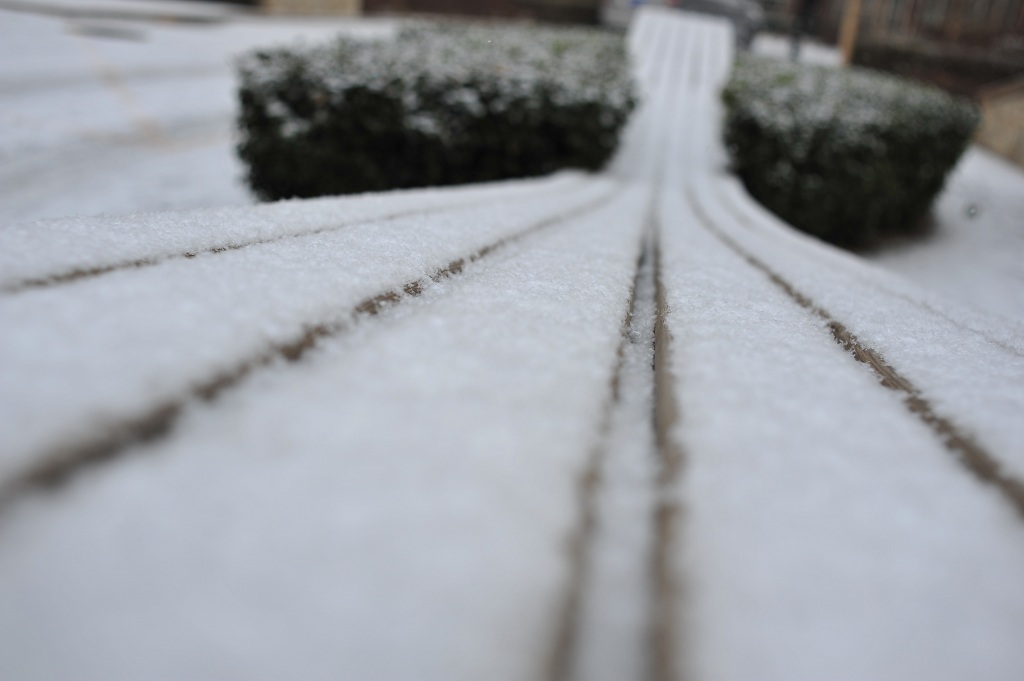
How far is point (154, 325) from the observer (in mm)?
612

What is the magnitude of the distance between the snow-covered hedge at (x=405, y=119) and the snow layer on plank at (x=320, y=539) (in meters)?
2.96

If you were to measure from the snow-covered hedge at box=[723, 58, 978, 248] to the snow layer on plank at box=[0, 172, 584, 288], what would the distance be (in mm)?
3268

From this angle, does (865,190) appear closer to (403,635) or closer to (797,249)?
(797,249)

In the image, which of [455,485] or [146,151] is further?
[146,151]

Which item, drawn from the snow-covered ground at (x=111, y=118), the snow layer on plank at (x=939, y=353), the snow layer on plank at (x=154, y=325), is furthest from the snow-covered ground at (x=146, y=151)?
the snow layer on plank at (x=154, y=325)

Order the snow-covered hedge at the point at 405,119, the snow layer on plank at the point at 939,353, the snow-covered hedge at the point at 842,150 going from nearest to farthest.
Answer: the snow layer on plank at the point at 939,353, the snow-covered hedge at the point at 405,119, the snow-covered hedge at the point at 842,150

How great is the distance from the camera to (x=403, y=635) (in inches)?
15.1

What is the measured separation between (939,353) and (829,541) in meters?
0.61

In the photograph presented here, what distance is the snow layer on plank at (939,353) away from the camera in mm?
690

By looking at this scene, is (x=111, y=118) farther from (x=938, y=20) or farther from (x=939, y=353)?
(x=938, y=20)

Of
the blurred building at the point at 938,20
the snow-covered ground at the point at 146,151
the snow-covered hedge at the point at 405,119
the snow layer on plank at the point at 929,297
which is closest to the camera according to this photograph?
the snow layer on plank at the point at 929,297

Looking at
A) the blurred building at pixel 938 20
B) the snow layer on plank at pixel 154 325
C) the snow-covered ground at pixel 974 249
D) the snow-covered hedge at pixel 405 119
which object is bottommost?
the snow-covered ground at pixel 974 249

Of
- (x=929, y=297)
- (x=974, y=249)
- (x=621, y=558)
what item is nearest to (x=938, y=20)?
(x=974, y=249)

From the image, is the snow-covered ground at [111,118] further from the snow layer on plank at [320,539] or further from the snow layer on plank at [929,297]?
the snow layer on plank at [320,539]
